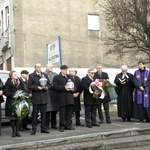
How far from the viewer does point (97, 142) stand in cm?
841

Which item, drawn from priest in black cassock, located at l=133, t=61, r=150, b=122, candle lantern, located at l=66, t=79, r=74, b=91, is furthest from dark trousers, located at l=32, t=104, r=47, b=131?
priest in black cassock, located at l=133, t=61, r=150, b=122

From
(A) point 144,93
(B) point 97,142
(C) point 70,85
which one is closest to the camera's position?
(B) point 97,142

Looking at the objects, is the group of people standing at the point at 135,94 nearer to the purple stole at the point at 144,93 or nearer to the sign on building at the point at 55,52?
the purple stole at the point at 144,93

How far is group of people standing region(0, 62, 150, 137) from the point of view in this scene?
920 cm

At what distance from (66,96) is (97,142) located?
1.81 metres

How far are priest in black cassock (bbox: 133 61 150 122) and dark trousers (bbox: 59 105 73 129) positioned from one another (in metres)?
2.72

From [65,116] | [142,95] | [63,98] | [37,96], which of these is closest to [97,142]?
[65,116]

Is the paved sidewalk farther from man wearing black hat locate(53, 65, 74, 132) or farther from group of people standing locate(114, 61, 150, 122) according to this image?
group of people standing locate(114, 61, 150, 122)

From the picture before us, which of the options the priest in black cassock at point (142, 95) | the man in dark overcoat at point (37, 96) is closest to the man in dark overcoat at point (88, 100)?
the man in dark overcoat at point (37, 96)

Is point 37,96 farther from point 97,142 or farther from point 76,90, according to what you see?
point 97,142

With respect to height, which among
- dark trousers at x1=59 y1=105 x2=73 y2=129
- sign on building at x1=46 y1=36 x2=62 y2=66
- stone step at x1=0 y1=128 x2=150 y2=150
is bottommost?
stone step at x1=0 y1=128 x2=150 y2=150

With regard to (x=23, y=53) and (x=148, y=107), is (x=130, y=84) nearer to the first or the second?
(x=148, y=107)

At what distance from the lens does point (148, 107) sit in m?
11.3

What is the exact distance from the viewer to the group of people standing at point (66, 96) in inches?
362
